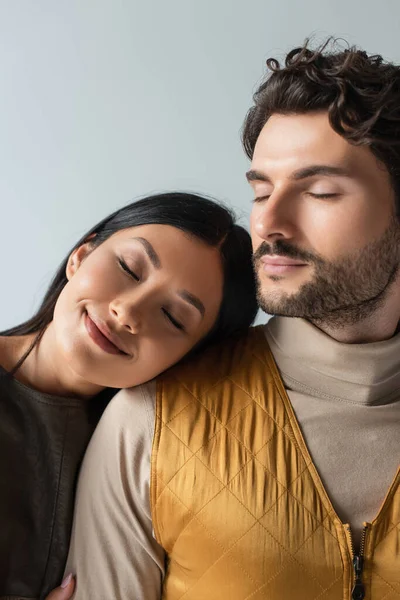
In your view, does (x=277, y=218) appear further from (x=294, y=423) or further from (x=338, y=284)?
(x=294, y=423)

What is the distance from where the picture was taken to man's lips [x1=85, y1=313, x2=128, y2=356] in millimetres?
1347

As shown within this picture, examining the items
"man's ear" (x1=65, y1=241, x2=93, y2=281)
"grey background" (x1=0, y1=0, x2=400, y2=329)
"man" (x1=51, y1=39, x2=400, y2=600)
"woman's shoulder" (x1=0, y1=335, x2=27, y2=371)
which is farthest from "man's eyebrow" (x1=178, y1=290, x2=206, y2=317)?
"grey background" (x1=0, y1=0, x2=400, y2=329)

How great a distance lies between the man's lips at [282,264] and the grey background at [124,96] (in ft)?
2.85

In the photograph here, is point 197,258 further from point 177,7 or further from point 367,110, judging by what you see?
point 177,7

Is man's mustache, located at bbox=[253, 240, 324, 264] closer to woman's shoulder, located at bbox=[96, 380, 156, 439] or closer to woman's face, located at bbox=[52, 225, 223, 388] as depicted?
woman's face, located at bbox=[52, 225, 223, 388]

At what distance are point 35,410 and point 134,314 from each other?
260 millimetres

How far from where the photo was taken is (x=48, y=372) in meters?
1.45

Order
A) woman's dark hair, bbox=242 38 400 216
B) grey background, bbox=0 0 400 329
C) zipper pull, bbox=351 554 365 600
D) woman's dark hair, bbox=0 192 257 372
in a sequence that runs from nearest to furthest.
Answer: zipper pull, bbox=351 554 365 600 < woman's dark hair, bbox=242 38 400 216 < woman's dark hair, bbox=0 192 257 372 < grey background, bbox=0 0 400 329

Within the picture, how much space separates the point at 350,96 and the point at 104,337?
59cm

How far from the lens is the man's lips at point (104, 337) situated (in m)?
1.35

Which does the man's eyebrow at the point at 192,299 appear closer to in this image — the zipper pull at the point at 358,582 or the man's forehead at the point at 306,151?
the man's forehead at the point at 306,151

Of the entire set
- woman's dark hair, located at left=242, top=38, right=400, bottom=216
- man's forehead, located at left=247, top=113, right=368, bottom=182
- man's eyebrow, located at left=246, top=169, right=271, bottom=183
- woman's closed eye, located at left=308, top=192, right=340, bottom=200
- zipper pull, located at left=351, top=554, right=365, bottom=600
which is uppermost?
woman's dark hair, located at left=242, top=38, right=400, bottom=216

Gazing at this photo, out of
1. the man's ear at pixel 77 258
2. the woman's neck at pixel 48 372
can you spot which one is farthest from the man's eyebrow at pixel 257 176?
the woman's neck at pixel 48 372

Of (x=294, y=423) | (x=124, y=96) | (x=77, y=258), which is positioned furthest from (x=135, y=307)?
(x=124, y=96)
